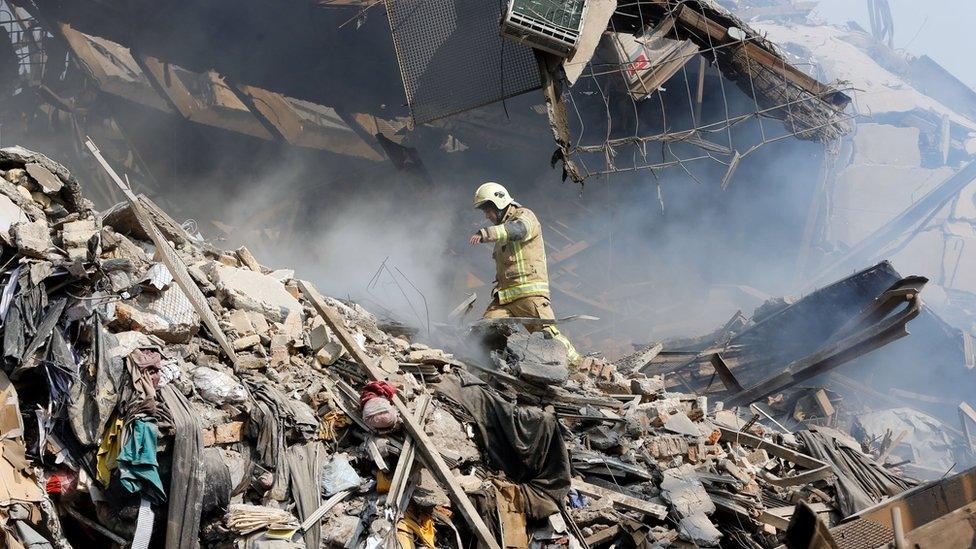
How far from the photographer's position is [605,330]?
1298 centimetres

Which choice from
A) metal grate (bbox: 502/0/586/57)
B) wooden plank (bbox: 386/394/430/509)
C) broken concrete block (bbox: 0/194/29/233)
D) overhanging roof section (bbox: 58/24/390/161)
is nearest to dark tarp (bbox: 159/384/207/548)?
wooden plank (bbox: 386/394/430/509)

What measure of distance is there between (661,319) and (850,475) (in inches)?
277

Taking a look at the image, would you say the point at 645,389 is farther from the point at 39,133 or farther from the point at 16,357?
the point at 39,133

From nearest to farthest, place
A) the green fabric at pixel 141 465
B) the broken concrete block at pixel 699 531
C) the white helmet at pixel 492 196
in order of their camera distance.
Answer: the green fabric at pixel 141 465 → the broken concrete block at pixel 699 531 → the white helmet at pixel 492 196

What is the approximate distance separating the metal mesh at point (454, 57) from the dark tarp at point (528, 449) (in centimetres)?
457

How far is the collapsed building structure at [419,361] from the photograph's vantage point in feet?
14.1

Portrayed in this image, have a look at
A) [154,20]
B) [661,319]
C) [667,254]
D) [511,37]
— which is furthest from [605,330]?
[154,20]

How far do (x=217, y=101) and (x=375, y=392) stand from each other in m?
10.4

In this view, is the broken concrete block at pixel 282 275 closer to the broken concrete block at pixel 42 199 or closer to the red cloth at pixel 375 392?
the broken concrete block at pixel 42 199

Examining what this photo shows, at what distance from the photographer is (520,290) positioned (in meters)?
7.48

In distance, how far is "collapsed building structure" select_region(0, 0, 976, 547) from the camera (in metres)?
4.31

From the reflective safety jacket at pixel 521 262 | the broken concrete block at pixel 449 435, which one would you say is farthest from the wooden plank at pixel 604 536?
the reflective safety jacket at pixel 521 262

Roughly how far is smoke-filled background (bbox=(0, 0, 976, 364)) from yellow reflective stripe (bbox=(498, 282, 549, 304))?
3.48m

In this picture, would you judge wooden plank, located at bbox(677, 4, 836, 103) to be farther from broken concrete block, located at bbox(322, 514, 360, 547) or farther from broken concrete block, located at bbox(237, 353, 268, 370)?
broken concrete block, located at bbox(322, 514, 360, 547)
